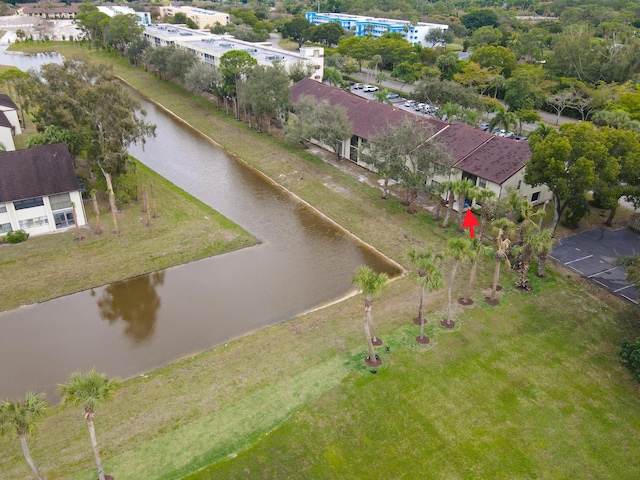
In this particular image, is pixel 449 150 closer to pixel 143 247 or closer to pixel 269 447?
pixel 143 247

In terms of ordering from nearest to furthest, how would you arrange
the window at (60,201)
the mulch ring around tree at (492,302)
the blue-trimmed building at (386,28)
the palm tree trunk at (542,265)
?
the mulch ring around tree at (492,302) → the palm tree trunk at (542,265) → the window at (60,201) → the blue-trimmed building at (386,28)

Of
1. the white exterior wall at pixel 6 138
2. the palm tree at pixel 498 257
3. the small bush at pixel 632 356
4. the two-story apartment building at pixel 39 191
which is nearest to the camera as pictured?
the small bush at pixel 632 356

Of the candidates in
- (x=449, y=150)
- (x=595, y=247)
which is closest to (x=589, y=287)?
(x=595, y=247)

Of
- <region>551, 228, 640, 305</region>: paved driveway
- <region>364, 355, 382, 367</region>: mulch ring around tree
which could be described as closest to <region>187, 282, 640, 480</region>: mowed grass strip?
<region>364, 355, 382, 367</region>: mulch ring around tree

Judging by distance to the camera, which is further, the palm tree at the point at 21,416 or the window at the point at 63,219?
the window at the point at 63,219

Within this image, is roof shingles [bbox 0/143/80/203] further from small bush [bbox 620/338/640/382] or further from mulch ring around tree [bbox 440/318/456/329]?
small bush [bbox 620/338/640/382]

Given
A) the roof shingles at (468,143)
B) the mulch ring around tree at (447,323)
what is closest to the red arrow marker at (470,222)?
the roof shingles at (468,143)

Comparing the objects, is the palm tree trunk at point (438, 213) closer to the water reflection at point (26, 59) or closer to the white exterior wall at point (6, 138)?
the white exterior wall at point (6, 138)
